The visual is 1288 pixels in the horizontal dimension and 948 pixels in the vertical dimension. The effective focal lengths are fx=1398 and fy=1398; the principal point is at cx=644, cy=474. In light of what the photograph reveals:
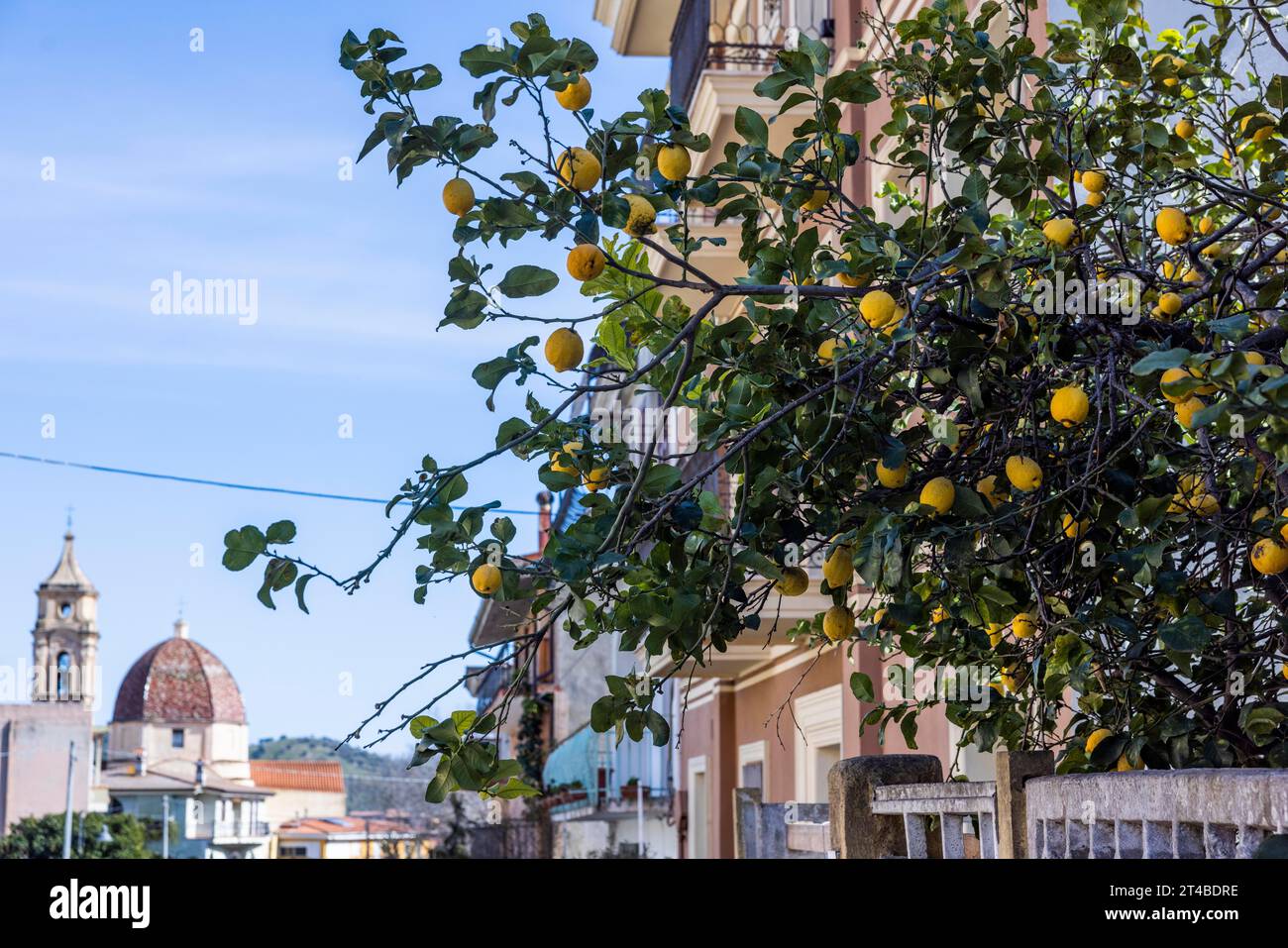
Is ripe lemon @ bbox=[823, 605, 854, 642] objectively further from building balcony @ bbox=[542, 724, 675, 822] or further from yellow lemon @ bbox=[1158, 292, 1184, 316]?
building balcony @ bbox=[542, 724, 675, 822]

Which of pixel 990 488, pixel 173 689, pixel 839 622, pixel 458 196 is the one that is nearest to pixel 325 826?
pixel 173 689

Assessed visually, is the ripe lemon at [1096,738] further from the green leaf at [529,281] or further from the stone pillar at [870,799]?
the green leaf at [529,281]

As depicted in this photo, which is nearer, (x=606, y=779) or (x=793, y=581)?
(x=793, y=581)

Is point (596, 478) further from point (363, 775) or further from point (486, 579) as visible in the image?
point (363, 775)

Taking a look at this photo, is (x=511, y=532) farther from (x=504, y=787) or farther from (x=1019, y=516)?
(x=1019, y=516)

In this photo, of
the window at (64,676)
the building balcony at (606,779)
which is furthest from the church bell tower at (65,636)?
the building balcony at (606,779)

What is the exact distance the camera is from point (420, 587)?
2268 mm

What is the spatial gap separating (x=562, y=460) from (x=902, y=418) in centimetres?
62

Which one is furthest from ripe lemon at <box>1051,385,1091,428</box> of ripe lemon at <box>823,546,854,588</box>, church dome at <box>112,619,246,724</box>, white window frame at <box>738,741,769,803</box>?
church dome at <box>112,619,246,724</box>

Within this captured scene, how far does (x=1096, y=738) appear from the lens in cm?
262

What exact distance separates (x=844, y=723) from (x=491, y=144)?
280 inches

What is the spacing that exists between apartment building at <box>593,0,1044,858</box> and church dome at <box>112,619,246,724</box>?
3012 inches

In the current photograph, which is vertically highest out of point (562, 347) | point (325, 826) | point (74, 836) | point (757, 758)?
point (562, 347)
